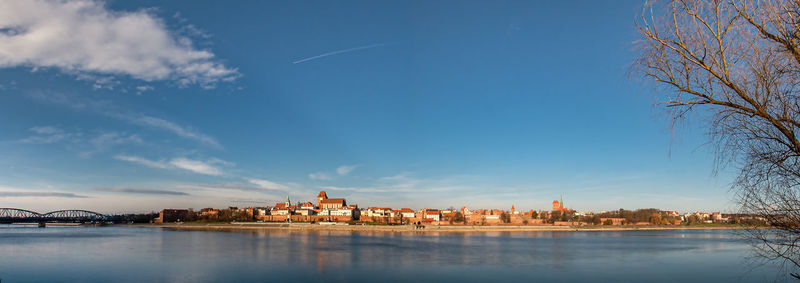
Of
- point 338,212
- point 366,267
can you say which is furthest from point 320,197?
point 366,267

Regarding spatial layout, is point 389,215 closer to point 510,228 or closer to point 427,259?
point 510,228

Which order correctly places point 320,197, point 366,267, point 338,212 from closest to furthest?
point 366,267
point 338,212
point 320,197

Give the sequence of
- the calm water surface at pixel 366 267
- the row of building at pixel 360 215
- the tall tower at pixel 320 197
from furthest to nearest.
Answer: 1. the tall tower at pixel 320 197
2. the row of building at pixel 360 215
3. the calm water surface at pixel 366 267

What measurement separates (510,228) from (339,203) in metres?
48.8

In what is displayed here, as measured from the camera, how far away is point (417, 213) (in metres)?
117

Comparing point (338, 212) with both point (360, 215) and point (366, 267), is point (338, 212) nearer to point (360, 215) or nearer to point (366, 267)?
point (360, 215)

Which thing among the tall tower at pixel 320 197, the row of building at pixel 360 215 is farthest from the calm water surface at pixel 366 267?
the tall tower at pixel 320 197

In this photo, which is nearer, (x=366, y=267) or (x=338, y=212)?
(x=366, y=267)

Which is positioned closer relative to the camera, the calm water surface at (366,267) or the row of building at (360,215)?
the calm water surface at (366,267)

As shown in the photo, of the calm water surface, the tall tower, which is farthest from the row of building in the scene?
the calm water surface

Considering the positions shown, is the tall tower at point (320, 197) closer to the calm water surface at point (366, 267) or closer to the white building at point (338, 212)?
the white building at point (338, 212)

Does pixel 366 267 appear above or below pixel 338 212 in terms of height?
above

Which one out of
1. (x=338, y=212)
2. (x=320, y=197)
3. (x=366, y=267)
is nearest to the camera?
(x=366, y=267)

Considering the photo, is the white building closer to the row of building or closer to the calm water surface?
the row of building
